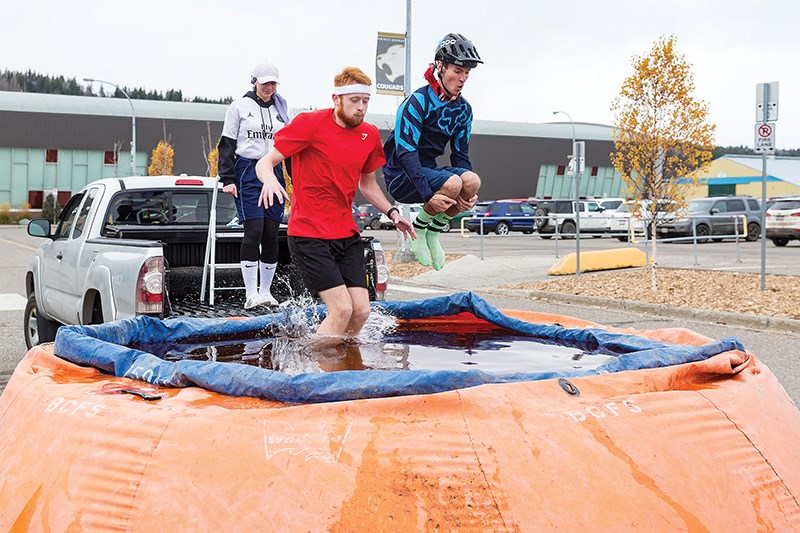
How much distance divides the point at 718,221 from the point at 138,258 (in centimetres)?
3294

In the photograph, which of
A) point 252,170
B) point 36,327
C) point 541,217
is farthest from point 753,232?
point 252,170

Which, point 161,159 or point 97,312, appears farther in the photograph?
point 161,159

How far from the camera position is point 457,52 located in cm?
511

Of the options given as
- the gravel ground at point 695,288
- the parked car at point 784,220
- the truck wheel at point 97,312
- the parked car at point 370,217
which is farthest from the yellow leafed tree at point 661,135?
the parked car at point 370,217

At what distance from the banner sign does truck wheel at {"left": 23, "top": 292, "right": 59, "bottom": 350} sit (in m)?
12.8

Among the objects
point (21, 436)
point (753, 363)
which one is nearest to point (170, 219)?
point (21, 436)

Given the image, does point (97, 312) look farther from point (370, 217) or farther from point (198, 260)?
point (370, 217)

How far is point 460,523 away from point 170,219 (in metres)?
6.05

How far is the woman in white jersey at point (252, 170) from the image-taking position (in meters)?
7.36

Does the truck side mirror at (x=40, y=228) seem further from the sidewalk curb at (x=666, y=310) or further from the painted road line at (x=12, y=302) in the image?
the sidewalk curb at (x=666, y=310)

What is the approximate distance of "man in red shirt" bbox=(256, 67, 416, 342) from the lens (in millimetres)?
5379

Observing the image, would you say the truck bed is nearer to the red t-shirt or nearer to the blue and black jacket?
the red t-shirt

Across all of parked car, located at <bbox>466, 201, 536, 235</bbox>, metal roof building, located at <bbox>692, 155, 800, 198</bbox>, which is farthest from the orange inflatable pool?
Answer: metal roof building, located at <bbox>692, 155, 800, 198</bbox>

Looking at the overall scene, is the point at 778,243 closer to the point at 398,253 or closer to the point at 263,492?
the point at 398,253
